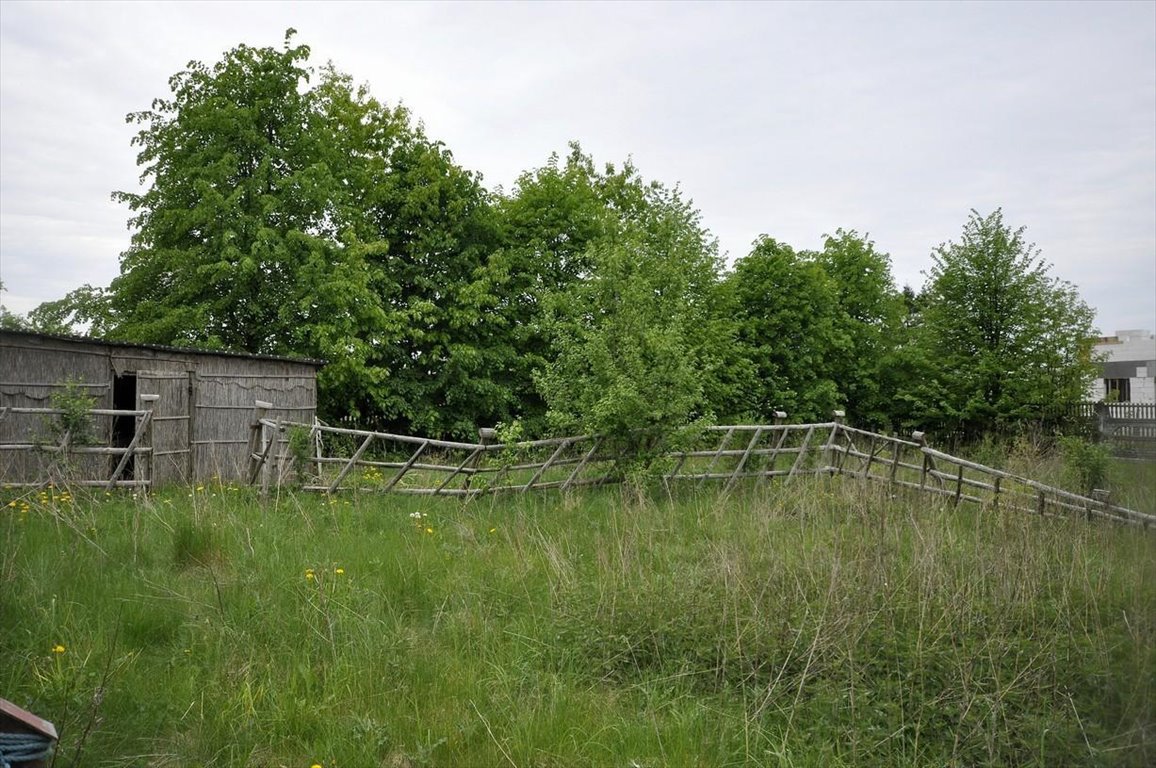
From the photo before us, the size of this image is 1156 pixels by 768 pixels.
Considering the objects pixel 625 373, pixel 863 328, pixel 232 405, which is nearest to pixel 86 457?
pixel 232 405

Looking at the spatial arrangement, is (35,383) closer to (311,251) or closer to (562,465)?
(562,465)

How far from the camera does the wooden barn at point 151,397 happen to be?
12.4 m

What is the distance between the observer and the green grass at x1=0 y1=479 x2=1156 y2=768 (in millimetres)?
3787

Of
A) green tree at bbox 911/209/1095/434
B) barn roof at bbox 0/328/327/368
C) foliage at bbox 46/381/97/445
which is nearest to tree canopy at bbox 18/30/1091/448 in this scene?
green tree at bbox 911/209/1095/434

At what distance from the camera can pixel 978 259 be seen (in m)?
23.9

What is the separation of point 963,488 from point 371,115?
23.0 metres

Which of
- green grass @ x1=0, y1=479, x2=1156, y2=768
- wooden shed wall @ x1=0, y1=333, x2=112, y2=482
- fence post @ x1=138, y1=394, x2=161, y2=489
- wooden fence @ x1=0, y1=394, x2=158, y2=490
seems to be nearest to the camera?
green grass @ x1=0, y1=479, x2=1156, y2=768

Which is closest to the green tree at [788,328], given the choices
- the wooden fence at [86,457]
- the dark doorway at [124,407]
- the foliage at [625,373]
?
the foliage at [625,373]

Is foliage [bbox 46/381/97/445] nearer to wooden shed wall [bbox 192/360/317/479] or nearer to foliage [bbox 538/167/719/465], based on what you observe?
wooden shed wall [bbox 192/360/317/479]

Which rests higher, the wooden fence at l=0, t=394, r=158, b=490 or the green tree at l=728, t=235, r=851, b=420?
the green tree at l=728, t=235, r=851, b=420

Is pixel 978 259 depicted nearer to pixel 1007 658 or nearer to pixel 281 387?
pixel 281 387

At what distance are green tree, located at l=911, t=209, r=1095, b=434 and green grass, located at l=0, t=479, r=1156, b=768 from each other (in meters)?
18.5

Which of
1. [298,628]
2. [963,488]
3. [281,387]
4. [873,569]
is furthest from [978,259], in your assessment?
[298,628]

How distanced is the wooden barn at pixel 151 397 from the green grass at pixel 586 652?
6.73 metres
